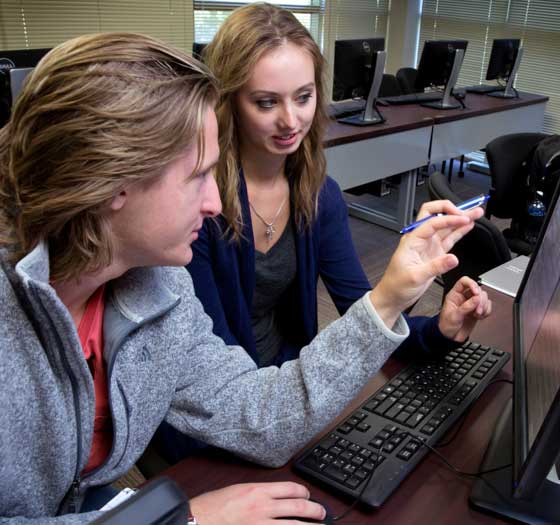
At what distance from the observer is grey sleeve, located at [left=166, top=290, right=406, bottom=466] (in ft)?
2.65

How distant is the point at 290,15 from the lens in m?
1.33

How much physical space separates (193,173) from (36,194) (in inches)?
7.2

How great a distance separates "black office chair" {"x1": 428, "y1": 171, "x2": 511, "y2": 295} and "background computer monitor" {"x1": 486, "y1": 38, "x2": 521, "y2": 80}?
11.5 feet

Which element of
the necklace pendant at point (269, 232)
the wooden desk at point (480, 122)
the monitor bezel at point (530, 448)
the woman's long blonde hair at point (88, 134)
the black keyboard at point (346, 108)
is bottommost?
the wooden desk at point (480, 122)

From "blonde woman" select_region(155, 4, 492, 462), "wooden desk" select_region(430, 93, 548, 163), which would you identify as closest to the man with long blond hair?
"blonde woman" select_region(155, 4, 492, 462)

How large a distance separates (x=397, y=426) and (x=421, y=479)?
0.10 meters

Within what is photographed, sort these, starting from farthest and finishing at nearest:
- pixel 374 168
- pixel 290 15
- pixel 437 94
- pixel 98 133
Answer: pixel 437 94 → pixel 374 168 → pixel 290 15 → pixel 98 133

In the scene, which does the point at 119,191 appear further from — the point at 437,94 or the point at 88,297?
the point at 437,94

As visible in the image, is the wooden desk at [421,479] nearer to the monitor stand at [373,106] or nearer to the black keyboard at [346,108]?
the monitor stand at [373,106]

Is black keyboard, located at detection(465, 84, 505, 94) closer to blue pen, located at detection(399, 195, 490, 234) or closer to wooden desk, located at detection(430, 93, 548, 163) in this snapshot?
wooden desk, located at detection(430, 93, 548, 163)

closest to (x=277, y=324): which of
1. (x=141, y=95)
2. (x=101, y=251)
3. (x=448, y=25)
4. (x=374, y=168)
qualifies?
(x=101, y=251)

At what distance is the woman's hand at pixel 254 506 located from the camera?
70 centimetres

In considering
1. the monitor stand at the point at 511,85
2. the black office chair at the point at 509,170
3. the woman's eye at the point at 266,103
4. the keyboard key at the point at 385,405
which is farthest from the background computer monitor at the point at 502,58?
the keyboard key at the point at 385,405

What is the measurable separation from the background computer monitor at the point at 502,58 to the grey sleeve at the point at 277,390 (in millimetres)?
4600
